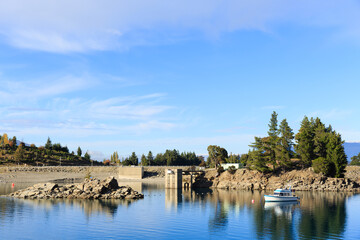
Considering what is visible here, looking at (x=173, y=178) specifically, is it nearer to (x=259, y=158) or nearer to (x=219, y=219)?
(x=259, y=158)

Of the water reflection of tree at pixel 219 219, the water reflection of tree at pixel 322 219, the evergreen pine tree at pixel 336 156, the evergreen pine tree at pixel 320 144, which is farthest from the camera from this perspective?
the evergreen pine tree at pixel 320 144

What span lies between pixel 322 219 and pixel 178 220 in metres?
32.2

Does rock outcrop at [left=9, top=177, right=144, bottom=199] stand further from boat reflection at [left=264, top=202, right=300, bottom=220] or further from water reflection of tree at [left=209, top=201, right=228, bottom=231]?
boat reflection at [left=264, top=202, right=300, bottom=220]

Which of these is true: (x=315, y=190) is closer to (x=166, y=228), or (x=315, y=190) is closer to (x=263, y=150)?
(x=263, y=150)

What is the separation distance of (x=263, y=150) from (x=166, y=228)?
326 ft

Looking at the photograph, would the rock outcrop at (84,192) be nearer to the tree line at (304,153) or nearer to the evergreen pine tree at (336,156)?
the tree line at (304,153)

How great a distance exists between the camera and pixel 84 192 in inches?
4446

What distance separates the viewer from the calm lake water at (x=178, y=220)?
58.2m

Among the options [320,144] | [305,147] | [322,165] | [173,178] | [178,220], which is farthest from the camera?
[173,178]

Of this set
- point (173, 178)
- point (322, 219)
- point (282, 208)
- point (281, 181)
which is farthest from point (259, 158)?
point (322, 219)

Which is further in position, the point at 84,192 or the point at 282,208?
the point at 84,192

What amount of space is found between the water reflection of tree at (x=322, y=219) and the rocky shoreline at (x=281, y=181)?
3805 cm

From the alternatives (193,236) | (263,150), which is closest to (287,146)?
(263,150)

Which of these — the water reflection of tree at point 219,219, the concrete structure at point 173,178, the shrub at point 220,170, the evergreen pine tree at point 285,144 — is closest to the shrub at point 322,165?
the evergreen pine tree at point 285,144
